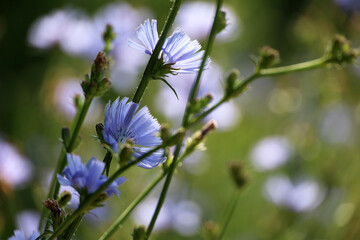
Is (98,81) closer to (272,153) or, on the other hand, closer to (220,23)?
(220,23)

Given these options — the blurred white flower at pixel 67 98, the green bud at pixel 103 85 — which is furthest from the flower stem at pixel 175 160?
the blurred white flower at pixel 67 98

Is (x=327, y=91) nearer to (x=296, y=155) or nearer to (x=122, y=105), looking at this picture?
(x=296, y=155)

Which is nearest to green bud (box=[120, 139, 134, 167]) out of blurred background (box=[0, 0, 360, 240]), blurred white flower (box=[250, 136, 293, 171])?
blurred background (box=[0, 0, 360, 240])

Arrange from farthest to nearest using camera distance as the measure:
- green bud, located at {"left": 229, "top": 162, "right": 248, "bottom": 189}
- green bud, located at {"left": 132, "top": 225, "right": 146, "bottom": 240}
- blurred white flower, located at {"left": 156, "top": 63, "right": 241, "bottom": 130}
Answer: blurred white flower, located at {"left": 156, "top": 63, "right": 241, "bottom": 130}
green bud, located at {"left": 229, "top": 162, "right": 248, "bottom": 189}
green bud, located at {"left": 132, "top": 225, "right": 146, "bottom": 240}

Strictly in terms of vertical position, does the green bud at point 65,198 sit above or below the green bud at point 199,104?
below

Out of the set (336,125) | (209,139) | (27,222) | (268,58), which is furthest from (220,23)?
(209,139)

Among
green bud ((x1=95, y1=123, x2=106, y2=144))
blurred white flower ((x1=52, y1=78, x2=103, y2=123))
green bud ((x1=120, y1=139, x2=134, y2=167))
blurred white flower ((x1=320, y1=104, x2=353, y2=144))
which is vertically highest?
blurred white flower ((x1=320, y1=104, x2=353, y2=144))

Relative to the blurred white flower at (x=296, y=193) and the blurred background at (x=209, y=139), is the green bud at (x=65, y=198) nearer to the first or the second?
the blurred background at (x=209, y=139)

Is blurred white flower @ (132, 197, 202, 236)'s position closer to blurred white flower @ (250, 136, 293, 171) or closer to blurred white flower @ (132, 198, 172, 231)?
blurred white flower @ (132, 198, 172, 231)
